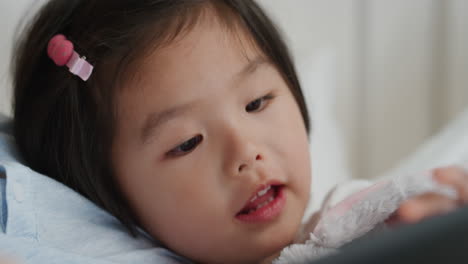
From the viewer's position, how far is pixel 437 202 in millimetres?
496

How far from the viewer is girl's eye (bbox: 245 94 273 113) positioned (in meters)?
0.76

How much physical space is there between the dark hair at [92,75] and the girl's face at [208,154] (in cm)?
3

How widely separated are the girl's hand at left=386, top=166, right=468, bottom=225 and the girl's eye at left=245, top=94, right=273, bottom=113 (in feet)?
0.88

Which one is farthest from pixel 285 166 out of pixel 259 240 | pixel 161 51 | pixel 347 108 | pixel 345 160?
pixel 347 108

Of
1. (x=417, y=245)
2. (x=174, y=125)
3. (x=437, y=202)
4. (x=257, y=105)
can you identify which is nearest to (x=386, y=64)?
(x=257, y=105)

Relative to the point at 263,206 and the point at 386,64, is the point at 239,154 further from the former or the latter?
the point at 386,64

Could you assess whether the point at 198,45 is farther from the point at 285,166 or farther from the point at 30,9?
the point at 30,9

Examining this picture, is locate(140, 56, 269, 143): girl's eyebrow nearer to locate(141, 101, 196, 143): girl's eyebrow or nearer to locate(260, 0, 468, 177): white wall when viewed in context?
locate(141, 101, 196, 143): girl's eyebrow

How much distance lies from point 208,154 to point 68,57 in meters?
0.23

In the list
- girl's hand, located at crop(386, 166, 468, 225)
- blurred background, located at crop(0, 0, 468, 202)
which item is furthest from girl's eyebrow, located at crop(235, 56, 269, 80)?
blurred background, located at crop(0, 0, 468, 202)

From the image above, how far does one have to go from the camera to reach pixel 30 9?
103cm

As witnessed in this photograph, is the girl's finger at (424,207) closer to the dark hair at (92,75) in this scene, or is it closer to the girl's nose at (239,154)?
the girl's nose at (239,154)

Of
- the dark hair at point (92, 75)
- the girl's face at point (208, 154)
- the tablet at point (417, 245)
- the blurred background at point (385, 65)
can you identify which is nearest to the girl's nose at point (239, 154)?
the girl's face at point (208, 154)

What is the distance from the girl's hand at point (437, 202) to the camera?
48cm
